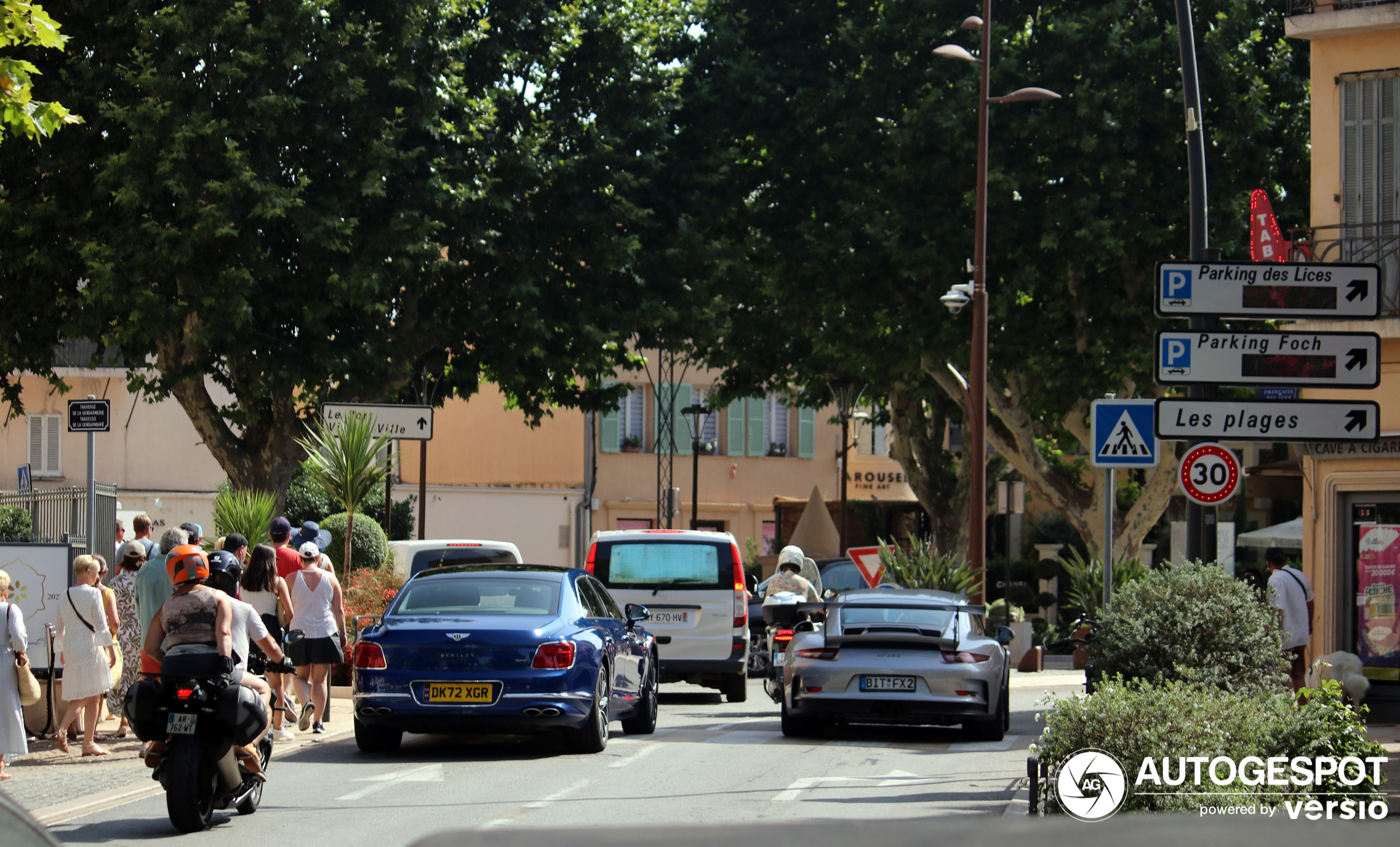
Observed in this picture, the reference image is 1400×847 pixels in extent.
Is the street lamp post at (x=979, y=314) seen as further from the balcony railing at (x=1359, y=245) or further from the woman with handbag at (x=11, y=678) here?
the woman with handbag at (x=11, y=678)

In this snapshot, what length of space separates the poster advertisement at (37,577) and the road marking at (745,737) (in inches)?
228

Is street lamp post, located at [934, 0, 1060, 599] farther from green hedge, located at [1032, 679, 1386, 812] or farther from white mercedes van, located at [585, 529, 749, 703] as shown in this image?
green hedge, located at [1032, 679, 1386, 812]

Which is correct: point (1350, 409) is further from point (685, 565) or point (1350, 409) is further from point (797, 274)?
point (797, 274)

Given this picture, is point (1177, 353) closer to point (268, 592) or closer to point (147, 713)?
point (147, 713)

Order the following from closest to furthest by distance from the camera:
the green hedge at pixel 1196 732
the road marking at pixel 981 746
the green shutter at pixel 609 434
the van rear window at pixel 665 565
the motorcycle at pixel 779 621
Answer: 1. the green hedge at pixel 1196 732
2. the road marking at pixel 981 746
3. the motorcycle at pixel 779 621
4. the van rear window at pixel 665 565
5. the green shutter at pixel 609 434

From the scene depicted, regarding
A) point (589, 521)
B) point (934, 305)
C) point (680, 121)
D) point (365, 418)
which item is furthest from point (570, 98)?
point (589, 521)

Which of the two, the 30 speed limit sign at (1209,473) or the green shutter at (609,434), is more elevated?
the green shutter at (609,434)

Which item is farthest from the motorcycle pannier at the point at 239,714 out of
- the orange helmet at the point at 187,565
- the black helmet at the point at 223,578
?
the black helmet at the point at 223,578

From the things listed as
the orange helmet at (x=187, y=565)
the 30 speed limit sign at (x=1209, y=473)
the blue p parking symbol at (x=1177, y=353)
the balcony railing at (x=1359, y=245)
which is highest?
the balcony railing at (x=1359, y=245)

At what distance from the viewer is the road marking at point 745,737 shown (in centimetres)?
1480

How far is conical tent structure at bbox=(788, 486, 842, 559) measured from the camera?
34.0m

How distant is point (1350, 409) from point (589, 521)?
41.7 m

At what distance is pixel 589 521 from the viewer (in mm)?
52562

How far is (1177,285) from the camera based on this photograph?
11.9 m
